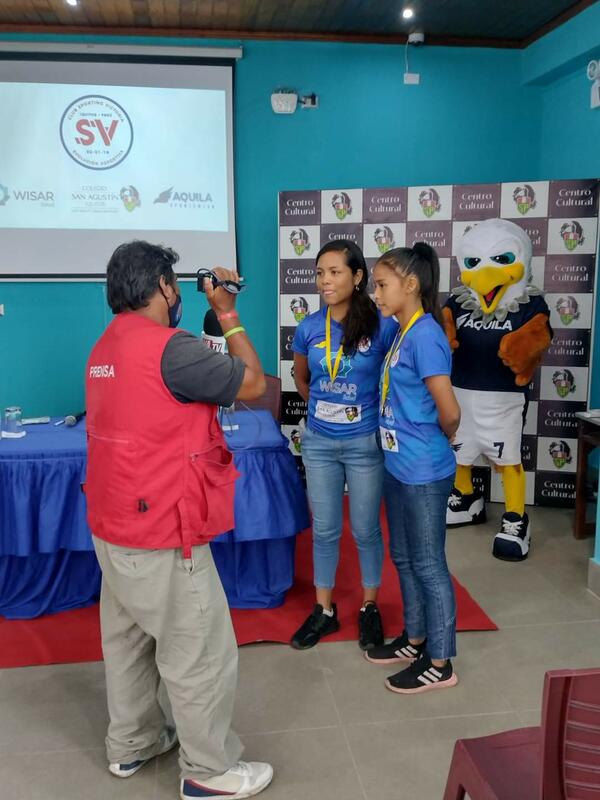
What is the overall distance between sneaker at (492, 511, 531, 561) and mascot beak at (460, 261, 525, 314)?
1.05m

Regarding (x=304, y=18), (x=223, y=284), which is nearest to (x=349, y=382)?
(x=223, y=284)

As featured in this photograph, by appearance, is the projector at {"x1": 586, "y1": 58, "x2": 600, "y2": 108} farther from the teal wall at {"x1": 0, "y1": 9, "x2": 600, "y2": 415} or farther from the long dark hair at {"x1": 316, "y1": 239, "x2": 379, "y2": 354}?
the long dark hair at {"x1": 316, "y1": 239, "x2": 379, "y2": 354}

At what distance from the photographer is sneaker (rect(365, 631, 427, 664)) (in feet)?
7.73

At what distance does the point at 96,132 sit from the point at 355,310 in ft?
9.58

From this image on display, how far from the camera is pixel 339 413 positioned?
2277mm

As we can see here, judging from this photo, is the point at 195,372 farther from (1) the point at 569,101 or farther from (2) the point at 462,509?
(1) the point at 569,101

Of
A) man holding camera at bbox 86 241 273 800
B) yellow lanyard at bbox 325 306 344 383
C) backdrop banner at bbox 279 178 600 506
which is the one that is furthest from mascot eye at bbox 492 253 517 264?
man holding camera at bbox 86 241 273 800

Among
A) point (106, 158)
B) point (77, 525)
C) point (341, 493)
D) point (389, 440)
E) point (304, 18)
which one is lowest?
point (77, 525)

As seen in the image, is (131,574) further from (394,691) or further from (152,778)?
(394,691)

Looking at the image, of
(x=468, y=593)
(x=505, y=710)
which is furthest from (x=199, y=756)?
(x=468, y=593)

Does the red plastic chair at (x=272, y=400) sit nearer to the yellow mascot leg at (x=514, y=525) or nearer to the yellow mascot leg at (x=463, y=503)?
the yellow mascot leg at (x=463, y=503)

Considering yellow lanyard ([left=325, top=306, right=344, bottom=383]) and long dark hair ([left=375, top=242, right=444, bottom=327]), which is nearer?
long dark hair ([left=375, top=242, right=444, bottom=327])

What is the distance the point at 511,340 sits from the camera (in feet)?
11.0

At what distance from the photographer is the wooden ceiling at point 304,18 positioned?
3.88 metres
